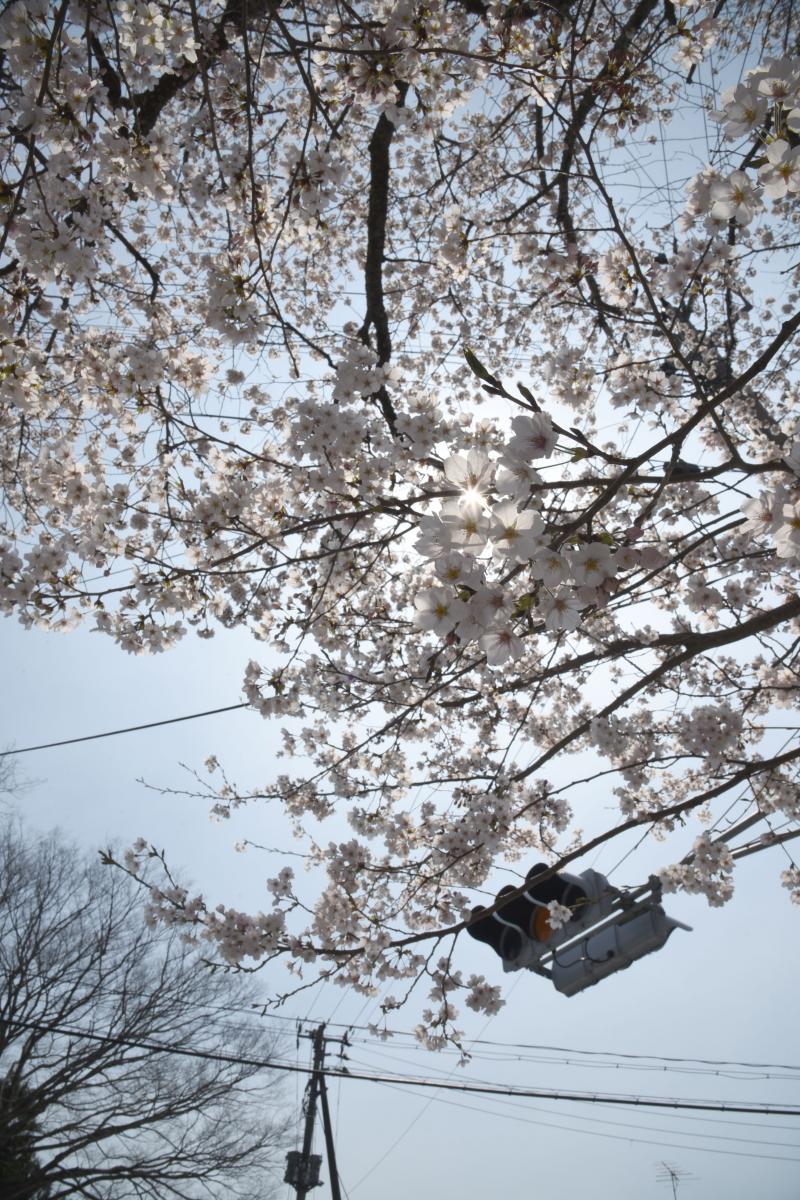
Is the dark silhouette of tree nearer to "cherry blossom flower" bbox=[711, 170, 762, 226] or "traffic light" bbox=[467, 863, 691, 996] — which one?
"traffic light" bbox=[467, 863, 691, 996]

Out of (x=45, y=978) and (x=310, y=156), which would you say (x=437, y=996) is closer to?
(x=310, y=156)

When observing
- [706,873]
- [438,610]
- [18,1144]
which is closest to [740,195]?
[438,610]

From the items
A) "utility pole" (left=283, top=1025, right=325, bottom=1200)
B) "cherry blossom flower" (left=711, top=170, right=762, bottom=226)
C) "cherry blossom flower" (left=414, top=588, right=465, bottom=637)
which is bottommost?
"utility pole" (left=283, top=1025, right=325, bottom=1200)

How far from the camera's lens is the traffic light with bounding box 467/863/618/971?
9.73 feet

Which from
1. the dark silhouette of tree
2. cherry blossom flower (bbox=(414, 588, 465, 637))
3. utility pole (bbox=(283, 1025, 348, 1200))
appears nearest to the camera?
cherry blossom flower (bbox=(414, 588, 465, 637))

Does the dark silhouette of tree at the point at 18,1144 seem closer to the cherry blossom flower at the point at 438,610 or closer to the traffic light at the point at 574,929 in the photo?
the traffic light at the point at 574,929

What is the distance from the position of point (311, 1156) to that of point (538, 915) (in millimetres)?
10080

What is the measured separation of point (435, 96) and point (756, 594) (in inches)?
138

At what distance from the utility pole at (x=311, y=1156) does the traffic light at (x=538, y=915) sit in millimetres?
7953

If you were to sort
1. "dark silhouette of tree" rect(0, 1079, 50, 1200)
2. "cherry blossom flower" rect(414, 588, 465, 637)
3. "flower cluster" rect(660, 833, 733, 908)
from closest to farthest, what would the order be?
"cherry blossom flower" rect(414, 588, 465, 637) < "flower cluster" rect(660, 833, 733, 908) < "dark silhouette of tree" rect(0, 1079, 50, 1200)

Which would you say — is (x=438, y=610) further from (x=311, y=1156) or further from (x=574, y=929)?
(x=311, y=1156)

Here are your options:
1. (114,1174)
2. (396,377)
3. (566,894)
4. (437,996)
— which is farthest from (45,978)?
(396,377)

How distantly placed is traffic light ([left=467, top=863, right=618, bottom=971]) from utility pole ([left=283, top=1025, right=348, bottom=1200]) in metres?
7.95

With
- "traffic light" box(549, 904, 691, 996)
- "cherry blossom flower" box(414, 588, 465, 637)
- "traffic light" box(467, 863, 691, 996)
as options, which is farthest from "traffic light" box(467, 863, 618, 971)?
"cherry blossom flower" box(414, 588, 465, 637)
